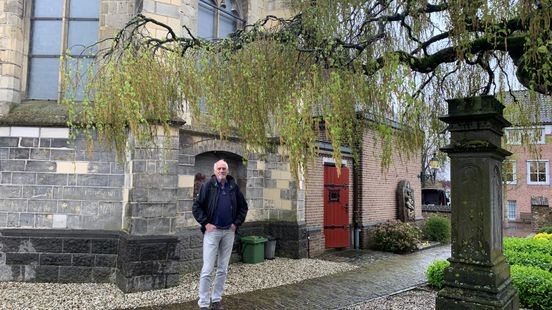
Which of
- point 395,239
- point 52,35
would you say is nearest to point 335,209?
point 395,239

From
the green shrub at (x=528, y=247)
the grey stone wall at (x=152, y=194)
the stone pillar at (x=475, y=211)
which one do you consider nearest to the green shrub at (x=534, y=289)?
the stone pillar at (x=475, y=211)

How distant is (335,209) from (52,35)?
8002 mm

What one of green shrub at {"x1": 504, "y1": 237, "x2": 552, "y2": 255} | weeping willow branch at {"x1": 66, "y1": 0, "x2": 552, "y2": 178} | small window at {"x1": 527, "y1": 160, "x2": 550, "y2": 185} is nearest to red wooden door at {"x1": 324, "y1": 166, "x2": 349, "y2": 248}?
green shrub at {"x1": 504, "y1": 237, "x2": 552, "y2": 255}

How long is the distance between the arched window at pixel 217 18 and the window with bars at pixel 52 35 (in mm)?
2219

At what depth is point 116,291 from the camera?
7.04 meters

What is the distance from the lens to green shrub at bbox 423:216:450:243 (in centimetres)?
1478

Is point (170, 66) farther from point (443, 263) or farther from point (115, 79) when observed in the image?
point (443, 263)

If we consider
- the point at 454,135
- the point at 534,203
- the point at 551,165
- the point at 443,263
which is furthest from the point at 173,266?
the point at 551,165

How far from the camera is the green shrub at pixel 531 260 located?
24.3ft

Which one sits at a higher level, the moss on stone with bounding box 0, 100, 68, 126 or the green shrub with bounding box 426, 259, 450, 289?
the moss on stone with bounding box 0, 100, 68, 126

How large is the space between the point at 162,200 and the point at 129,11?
3.73 meters

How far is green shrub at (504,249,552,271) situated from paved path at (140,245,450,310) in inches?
66.8

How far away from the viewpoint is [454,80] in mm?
5438

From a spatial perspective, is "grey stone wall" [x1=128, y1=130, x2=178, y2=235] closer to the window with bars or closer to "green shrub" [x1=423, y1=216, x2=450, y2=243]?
the window with bars
